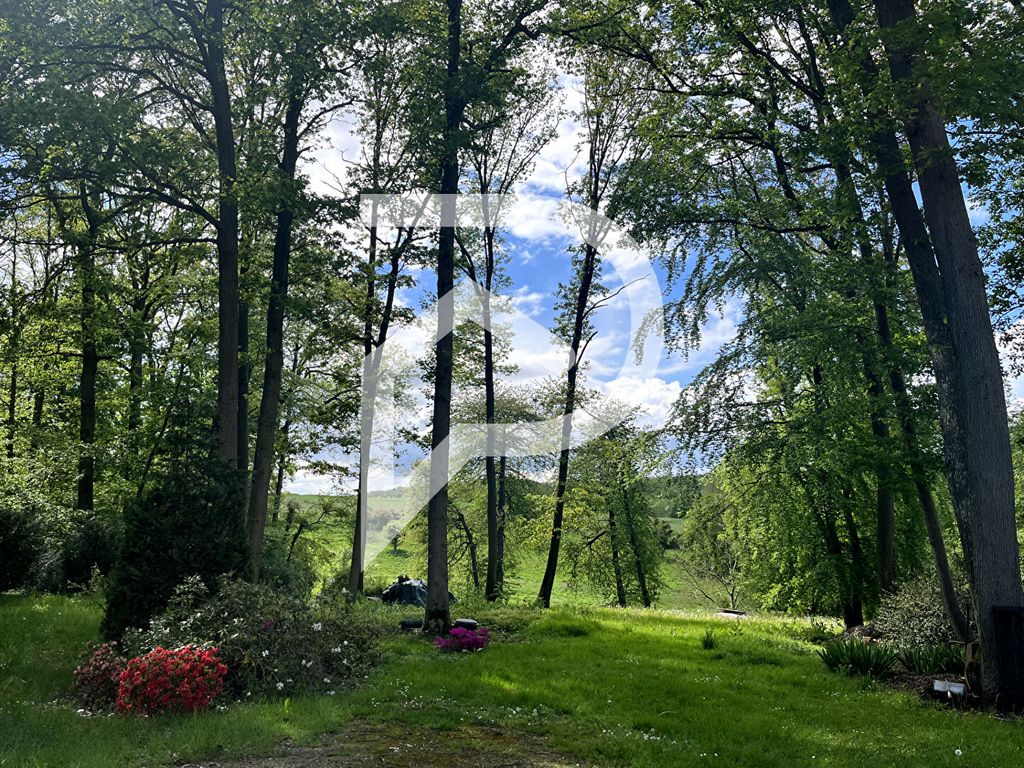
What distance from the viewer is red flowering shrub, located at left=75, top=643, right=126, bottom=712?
7.63 m

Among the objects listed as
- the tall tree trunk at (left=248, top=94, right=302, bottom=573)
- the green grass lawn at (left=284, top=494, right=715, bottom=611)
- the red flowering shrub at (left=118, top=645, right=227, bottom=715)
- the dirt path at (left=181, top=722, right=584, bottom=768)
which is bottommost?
the green grass lawn at (left=284, top=494, right=715, bottom=611)

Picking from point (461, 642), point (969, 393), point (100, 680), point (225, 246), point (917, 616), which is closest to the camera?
point (100, 680)

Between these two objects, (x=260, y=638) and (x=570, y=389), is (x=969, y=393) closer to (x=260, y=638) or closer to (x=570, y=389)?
(x=260, y=638)

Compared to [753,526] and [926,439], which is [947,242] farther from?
[753,526]

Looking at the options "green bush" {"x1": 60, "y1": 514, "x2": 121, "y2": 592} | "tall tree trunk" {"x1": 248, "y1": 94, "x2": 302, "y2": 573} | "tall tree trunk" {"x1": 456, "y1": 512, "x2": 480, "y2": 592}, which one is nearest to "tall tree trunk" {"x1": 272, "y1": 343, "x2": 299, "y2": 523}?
"tall tree trunk" {"x1": 248, "y1": 94, "x2": 302, "y2": 573}

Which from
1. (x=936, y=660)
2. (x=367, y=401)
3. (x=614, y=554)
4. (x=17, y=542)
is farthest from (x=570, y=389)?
(x=17, y=542)

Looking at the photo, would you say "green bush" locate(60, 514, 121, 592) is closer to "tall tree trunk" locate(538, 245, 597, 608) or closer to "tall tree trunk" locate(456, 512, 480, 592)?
"tall tree trunk" locate(538, 245, 597, 608)

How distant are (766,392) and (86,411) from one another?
1959 cm

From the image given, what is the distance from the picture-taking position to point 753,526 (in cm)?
2125

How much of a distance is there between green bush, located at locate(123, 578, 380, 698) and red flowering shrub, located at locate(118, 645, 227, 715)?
750 mm

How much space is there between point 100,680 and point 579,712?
5542mm

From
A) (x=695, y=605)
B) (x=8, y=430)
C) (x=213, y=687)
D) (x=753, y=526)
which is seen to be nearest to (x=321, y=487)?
(x=8, y=430)

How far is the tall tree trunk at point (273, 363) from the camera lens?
47.5 ft

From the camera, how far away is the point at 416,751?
587cm
